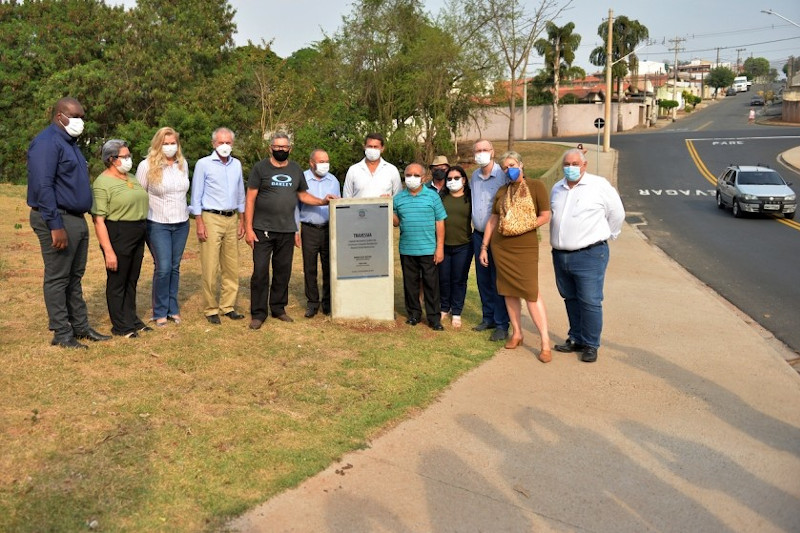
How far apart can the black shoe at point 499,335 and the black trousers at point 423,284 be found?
62 cm

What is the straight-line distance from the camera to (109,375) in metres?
5.88

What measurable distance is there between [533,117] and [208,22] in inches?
1755

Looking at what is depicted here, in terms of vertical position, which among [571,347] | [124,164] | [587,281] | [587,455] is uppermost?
[124,164]

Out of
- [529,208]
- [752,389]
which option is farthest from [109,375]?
[752,389]

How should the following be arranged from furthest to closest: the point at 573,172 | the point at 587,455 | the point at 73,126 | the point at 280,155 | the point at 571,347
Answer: the point at 280,155, the point at 571,347, the point at 573,172, the point at 73,126, the point at 587,455

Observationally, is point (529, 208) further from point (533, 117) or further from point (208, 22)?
point (533, 117)

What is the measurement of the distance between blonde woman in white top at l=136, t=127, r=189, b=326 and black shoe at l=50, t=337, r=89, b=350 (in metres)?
1.04

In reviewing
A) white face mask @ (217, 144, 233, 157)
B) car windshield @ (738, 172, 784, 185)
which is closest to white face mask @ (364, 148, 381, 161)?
white face mask @ (217, 144, 233, 157)

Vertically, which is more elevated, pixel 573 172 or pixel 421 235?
pixel 573 172

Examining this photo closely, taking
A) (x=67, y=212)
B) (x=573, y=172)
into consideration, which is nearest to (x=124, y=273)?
(x=67, y=212)

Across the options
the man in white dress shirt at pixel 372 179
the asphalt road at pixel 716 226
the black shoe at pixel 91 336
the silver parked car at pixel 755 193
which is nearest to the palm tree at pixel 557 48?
the asphalt road at pixel 716 226

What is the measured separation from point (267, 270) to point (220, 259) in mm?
487

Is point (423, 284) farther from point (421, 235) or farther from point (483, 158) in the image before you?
point (483, 158)

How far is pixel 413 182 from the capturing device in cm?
776
